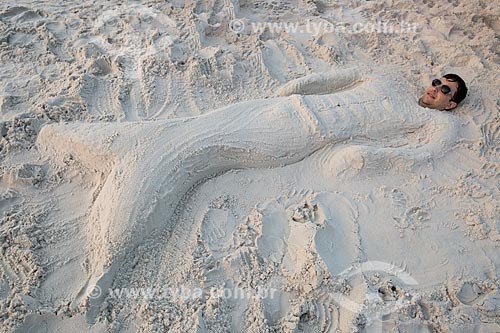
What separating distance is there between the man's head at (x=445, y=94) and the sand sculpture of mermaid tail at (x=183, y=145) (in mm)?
164

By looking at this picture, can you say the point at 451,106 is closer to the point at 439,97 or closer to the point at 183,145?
the point at 439,97

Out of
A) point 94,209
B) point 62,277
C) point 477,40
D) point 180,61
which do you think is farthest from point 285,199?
point 477,40

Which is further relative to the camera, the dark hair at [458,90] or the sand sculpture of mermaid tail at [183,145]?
the dark hair at [458,90]

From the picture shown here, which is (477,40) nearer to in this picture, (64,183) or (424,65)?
(424,65)

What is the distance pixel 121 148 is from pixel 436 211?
7.86ft

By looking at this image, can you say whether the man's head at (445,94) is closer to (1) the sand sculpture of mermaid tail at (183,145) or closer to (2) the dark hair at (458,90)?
(2) the dark hair at (458,90)

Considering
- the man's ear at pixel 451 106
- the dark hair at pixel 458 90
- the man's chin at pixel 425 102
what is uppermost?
the dark hair at pixel 458 90

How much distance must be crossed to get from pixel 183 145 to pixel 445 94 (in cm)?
238

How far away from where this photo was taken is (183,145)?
2889mm

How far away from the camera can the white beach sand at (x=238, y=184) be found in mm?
2439

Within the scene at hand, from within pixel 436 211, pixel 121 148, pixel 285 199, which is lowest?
pixel 436 211

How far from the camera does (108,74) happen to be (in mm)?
3771

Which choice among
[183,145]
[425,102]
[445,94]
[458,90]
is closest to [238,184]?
[183,145]

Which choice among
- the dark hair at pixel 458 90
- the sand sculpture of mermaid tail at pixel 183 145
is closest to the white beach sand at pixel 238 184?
the sand sculpture of mermaid tail at pixel 183 145
